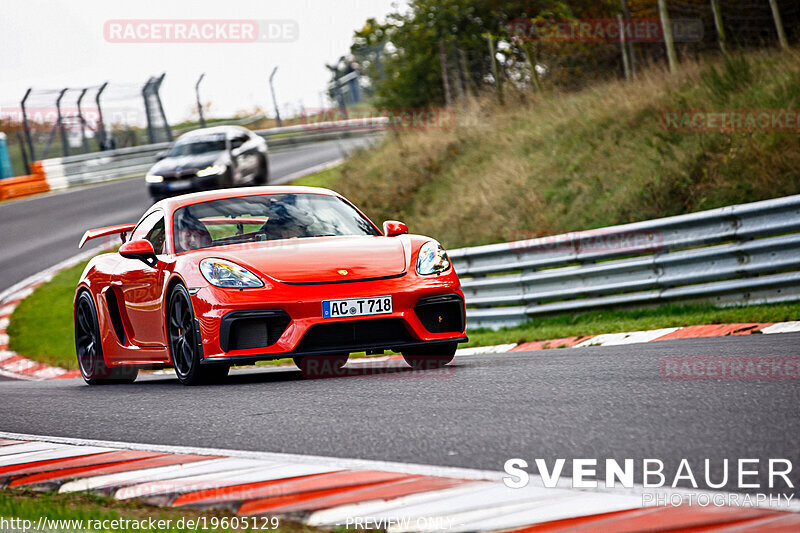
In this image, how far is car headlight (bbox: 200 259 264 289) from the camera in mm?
6688

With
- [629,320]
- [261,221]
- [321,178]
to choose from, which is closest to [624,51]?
[629,320]

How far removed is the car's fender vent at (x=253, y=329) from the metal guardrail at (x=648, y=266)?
473 centimetres

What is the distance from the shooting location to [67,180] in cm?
3180

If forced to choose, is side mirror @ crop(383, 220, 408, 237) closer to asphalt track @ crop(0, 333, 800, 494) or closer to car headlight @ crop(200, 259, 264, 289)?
asphalt track @ crop(0, 333, 800, 494)

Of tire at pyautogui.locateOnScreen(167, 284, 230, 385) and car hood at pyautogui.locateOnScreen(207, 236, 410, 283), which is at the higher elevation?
car hood at pyautogui.locateOnScreen(207, 236, 410, 283)

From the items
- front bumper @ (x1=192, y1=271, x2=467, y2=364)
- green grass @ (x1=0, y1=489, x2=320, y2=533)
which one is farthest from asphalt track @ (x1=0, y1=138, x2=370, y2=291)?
green grass @ (x1=0, y1=489, x2=320, y2=533)

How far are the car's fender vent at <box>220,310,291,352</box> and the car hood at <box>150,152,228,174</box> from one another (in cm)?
1546

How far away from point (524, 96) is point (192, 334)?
14.4m

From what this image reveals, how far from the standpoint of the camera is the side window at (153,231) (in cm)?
787

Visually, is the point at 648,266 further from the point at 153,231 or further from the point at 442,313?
the point at 153,231

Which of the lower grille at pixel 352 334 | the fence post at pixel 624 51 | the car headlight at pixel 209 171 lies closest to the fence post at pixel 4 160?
the car headlight at pixel 209 171

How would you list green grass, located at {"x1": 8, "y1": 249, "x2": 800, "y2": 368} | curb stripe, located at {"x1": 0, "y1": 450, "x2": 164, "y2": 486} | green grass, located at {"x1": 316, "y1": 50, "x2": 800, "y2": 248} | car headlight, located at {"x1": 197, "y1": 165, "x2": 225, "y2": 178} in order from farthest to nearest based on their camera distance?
car headlight, located at {"x1": 197, "y1": 165, "x2": 225, "y2": 178}, green grass, located at {"x1": 316, "y1": 50, "x2": 800, "y2": 248}, green grass, located at {"x1": 8, "y1": 249, "x2": 800, "y2": 368}, curb stripe, located at {"x1": 0, "y1": 450, "x2": 164, "y2": 486}

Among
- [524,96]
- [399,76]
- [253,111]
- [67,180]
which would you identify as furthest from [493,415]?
[253,111]

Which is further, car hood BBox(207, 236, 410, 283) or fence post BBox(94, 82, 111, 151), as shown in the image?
fence post BBox(94, 82, 111, 151)
